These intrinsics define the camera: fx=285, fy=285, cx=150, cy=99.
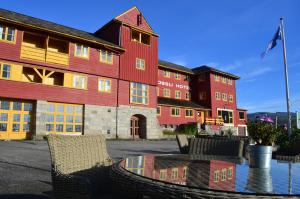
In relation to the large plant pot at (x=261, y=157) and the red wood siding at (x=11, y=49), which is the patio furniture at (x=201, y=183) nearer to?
the large plant pot at (x=261, y=157)

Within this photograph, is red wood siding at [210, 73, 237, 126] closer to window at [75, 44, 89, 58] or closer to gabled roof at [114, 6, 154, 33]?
gabled roof at [114, 6, 154, 33]

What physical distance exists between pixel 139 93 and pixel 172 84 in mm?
11620

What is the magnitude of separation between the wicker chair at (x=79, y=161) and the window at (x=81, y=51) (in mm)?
18875

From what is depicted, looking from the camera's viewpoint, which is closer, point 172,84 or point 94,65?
point 94,65

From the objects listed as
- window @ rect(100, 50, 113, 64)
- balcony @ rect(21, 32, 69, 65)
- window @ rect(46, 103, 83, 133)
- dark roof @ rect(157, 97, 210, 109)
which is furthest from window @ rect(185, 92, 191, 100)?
balcony @ rect(21, 32, 69, 65)

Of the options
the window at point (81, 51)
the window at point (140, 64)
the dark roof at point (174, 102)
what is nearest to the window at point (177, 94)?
the dark roof at point (174, 102)

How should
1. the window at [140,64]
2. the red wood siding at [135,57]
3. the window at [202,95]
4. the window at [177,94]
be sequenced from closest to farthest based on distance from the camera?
1. the red wood siding at [135,57]
2. the window at [140,64]
3. the window at [177,94]
4. the window at [202,95]

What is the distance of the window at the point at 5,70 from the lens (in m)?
18.0

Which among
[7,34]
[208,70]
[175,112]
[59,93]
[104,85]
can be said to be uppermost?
[208,70]

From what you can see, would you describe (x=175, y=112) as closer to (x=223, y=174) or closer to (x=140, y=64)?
(x=140, y=64)

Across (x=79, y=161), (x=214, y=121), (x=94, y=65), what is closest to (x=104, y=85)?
(x=94, y=65)

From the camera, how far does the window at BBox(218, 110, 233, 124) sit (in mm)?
37987

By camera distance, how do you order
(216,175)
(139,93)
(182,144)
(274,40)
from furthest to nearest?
(139,93) < (274,40) < (182,144) < (216,175)

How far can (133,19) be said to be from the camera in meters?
25.3
